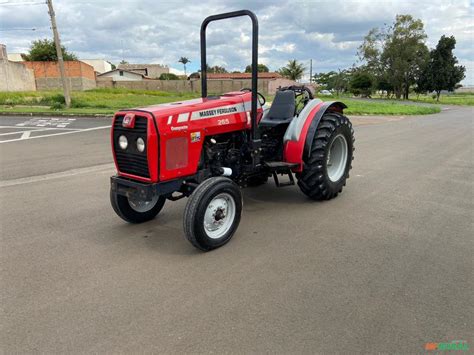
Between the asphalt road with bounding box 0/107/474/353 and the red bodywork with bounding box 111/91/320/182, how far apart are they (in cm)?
83

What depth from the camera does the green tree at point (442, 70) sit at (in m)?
51.9

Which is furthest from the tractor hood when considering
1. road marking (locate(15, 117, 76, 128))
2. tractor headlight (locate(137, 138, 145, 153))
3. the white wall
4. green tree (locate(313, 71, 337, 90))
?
green tree (locate(313, 71, 337, 90))

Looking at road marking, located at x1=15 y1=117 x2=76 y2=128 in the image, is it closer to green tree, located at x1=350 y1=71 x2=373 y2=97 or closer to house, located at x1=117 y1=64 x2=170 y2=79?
green tree, located at x1=350 y1=71 x2=373 y2=97

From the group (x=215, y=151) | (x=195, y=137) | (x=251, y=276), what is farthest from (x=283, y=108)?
(x=251, y=276)

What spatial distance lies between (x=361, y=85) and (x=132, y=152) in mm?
70177

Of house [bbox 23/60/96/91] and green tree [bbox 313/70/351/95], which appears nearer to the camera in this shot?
house [bbox 23/60/96/91]

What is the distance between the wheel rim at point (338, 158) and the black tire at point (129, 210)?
8.91 ft

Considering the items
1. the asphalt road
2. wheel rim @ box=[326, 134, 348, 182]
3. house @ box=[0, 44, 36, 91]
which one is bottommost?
the asphalt road

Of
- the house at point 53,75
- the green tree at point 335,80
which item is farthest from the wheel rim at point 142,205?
the green tree at point 335,80

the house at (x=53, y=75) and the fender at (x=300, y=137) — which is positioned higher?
the house at (x=53, y=75)

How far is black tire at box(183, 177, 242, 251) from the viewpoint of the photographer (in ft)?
11.8

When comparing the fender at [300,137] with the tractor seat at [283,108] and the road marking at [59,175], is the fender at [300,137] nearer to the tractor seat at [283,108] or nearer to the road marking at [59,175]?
the tractor seat at [283,108]

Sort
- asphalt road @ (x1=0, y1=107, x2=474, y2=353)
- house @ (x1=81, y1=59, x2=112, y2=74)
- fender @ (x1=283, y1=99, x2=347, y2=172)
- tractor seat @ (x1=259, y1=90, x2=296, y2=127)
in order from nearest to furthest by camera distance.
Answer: asphalt road @ (x1=0, y1=107, x2=474, y2=353), fender @ (x1=283, y1=99, x2=347, y2=172), tractor seat @ (x1=259, y1=90, x2=296, y2=127), house @ (x1=81, y1=59, x2=112, y2=74)

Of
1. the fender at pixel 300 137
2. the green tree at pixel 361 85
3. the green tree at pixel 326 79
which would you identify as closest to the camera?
the fender at pixel 300 137
